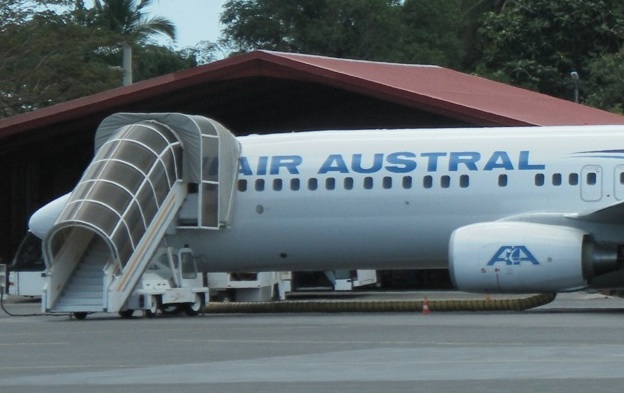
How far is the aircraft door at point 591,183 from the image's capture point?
2770cm

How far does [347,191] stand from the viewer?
2880 cm

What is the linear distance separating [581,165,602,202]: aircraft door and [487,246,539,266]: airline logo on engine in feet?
5.74

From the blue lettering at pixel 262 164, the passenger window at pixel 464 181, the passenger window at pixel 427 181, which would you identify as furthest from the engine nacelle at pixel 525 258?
the blue lettering at pixel 262 164

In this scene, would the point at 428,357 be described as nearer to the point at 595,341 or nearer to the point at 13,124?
the point at 595,341

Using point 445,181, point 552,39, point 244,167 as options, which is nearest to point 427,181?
point 445,181

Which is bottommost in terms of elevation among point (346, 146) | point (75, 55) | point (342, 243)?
point (342, 243)

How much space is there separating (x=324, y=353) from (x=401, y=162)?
987 cm

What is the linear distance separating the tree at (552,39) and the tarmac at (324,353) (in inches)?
1485

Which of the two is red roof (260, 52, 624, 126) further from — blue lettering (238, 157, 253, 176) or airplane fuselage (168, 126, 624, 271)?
blue lettering (238, 157, 253, 176)

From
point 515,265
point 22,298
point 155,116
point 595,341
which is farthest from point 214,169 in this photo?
point 22,298

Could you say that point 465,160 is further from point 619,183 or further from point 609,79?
point 609,79

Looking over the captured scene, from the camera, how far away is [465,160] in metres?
28.3

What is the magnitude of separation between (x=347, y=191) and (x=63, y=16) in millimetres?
40379

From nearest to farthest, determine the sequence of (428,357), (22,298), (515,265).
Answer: (428,357) → (515,265) → (22,298)
